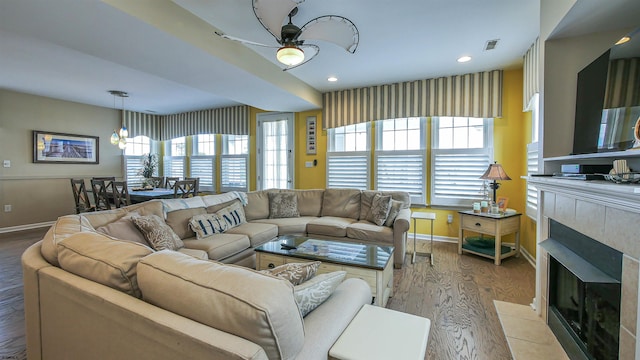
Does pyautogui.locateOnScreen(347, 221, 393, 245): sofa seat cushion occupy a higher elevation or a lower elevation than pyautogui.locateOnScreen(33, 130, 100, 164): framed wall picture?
lower

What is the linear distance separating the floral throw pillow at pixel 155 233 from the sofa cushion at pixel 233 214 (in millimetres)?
824

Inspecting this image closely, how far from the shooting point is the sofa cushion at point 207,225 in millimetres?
2963

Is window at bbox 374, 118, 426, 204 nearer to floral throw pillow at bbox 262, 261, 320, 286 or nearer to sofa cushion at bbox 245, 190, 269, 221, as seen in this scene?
sofa cushion at bbox 245, 190, 269, 221

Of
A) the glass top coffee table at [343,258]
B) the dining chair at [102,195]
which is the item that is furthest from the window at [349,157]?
the dining chair at [102,195]

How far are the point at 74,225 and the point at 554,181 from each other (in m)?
3.10

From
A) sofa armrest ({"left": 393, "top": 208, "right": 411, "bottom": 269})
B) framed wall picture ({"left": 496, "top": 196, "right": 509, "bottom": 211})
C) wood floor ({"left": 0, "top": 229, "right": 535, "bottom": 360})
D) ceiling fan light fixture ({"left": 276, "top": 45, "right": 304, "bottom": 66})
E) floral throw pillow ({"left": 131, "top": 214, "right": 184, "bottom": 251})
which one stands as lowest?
wood floor ({"left": 0, "top": 229, "right": 535, "bottom": 360})

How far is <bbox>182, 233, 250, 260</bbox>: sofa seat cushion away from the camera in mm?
2691

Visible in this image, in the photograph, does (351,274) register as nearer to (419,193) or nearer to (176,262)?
(176,262)

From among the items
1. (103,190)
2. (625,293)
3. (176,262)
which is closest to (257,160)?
(103,190)

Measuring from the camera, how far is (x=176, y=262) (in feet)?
3.51

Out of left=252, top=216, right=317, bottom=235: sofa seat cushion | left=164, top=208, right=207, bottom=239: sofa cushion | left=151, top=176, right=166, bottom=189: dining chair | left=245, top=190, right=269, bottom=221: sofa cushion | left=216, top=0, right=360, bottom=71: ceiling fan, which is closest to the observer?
left=216, top=0, right=360, bottom=71: ceiling fan

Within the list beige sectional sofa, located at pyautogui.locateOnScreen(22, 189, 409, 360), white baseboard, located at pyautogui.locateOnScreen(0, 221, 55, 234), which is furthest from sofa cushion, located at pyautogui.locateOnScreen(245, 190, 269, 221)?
white baseboard, located at pyautogui.locateOnScreen(0, 221, 55, 234)

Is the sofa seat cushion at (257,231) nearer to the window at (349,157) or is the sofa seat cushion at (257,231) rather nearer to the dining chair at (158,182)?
the window at (349,157)

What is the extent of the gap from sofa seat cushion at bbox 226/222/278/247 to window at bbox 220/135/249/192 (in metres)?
2.89
